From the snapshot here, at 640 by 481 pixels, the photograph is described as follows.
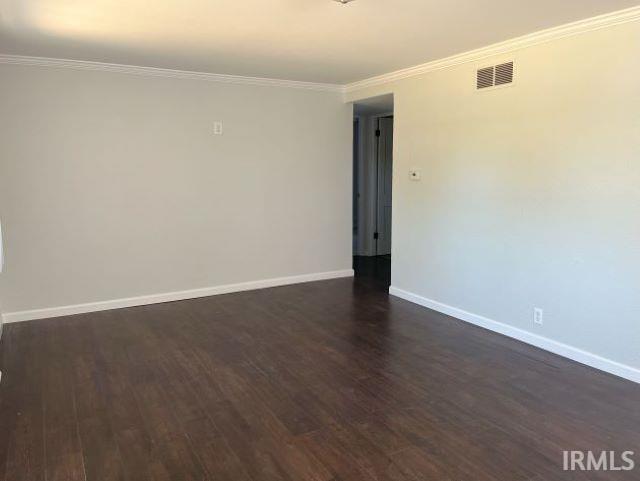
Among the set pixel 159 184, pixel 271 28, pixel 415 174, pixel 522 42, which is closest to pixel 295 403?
pixel 271 28

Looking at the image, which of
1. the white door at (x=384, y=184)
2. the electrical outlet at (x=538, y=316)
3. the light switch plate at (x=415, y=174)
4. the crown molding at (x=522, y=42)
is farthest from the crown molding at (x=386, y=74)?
the electrical outlet at (x=538, y=316)

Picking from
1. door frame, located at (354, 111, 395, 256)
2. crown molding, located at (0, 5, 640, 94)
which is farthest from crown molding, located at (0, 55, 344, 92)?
door frame, located at (354, 111, 395, 256)

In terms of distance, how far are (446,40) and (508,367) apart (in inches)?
99.2

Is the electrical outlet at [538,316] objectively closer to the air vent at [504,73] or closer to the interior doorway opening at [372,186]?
the air vent at [504,73]

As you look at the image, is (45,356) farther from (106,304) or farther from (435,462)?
(435,462)

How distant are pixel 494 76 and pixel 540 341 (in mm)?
2197

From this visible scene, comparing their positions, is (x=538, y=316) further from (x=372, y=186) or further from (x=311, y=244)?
(x=372, y=186)

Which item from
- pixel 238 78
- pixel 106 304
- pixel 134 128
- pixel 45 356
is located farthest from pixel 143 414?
pixel 238 78

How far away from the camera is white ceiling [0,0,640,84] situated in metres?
2.89

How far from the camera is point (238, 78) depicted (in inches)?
203

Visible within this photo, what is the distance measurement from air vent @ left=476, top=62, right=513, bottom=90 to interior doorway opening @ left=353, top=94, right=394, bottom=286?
2992mm

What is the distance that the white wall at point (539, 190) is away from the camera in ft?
10.4

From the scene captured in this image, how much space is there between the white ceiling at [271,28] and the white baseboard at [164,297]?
2328 mm

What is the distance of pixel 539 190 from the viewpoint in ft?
12.0
